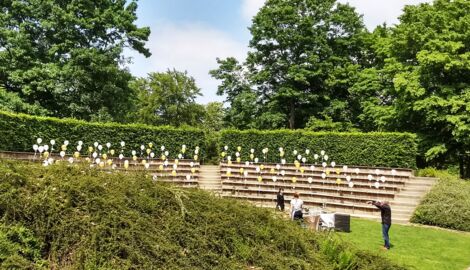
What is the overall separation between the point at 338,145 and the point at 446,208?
29.4 feet

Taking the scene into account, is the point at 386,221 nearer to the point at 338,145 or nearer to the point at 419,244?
the point at 419,244

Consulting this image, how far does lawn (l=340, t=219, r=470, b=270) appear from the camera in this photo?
10.5m

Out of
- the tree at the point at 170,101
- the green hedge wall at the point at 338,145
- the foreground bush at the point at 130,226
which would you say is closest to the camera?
the foreground bush at the point at 130,226

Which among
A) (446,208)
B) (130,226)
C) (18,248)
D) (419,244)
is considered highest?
(130,226)

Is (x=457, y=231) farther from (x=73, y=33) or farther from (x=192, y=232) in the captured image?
(x=73, y=33)

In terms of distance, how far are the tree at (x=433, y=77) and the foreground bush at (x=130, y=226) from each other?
21510 mm

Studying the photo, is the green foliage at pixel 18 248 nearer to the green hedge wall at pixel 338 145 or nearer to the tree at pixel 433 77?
the green hedge wall at pixel 338 145

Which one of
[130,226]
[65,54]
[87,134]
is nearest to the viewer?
[130,226]

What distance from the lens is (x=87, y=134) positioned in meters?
24.9

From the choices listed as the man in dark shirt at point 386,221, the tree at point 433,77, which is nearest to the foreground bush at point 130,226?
the man in dark shirt at point 386,221

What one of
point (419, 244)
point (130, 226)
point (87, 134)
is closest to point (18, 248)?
point (130, 226)

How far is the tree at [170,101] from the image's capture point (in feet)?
156

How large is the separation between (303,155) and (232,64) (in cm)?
1447

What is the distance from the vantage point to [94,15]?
30.4 metres
